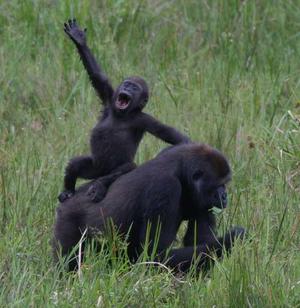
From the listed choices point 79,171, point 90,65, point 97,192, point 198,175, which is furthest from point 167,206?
point 90,65

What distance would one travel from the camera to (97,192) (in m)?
5.92

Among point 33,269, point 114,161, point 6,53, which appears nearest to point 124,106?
point 114,161

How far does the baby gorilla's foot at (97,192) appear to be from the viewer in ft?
19.3

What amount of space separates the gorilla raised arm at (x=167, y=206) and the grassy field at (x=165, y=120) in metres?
0.22

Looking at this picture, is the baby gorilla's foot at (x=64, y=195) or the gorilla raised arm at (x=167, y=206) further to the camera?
the baby gorilla's foot at (x=64, y=195)

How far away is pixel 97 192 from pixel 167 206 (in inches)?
20.7

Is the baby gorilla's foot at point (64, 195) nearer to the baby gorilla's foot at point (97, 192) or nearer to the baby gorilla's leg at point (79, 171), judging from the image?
the baby gorilla's leg at point (79, 171)

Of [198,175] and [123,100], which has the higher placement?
[123,100]

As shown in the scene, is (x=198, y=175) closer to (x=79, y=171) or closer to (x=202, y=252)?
(x=202, y=252)

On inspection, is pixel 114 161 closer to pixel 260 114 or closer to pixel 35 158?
pixel 35 158

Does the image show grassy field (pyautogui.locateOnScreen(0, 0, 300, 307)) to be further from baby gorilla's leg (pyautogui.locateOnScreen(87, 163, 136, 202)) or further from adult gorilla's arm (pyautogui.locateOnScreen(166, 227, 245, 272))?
baby gorilla's leg (pyautogui.locateOnScreen(87, 163, 136, 202))

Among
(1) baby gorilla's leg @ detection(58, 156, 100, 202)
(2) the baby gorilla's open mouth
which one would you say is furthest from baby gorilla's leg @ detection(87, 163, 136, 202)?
(2) the baby gorilla's open mouth

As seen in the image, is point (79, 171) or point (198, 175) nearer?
point (198, 175)

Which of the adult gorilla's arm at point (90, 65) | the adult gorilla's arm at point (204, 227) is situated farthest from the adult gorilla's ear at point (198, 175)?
the adult gorilla's arm at point (90, 65)
